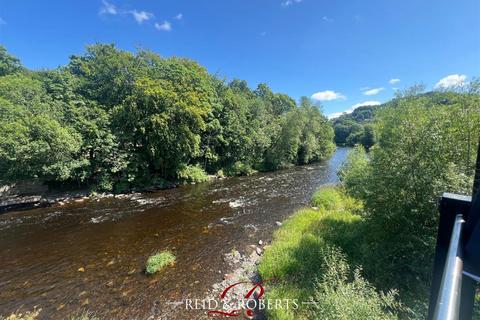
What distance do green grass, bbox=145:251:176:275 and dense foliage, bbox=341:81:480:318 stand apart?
7.34 m

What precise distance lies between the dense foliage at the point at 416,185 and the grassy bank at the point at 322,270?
2.27ft

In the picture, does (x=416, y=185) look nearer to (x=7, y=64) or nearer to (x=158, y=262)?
(x=158, y=262)

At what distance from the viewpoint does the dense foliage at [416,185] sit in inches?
244

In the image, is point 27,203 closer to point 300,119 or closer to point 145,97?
point 145,97

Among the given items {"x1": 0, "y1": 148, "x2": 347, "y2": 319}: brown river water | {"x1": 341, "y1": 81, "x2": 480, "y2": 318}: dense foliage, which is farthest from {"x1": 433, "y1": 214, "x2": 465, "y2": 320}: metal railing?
{"x1": 0, "y1": 148, "x2": 347, "y2": 319}: brown river water

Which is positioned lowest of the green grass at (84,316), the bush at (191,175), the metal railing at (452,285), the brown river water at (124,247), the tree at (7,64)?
the green grass at (84,316)

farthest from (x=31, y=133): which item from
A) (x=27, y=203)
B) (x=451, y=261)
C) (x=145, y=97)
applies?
(x=451, y=261)

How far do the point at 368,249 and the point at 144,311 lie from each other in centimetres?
766

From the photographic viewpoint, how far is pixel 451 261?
915mm

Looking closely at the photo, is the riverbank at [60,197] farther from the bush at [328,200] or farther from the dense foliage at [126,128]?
the bush at [328,200]

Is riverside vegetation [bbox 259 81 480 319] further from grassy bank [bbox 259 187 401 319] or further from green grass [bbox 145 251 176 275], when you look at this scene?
green grass [bbox 145 251 176 275]

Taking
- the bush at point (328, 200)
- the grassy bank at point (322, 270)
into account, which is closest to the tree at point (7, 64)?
the grassy bank at point (322, 270)

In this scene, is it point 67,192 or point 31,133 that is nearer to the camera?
point 31,133

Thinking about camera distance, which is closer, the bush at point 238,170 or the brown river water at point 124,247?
the brown river water at point 124,247
